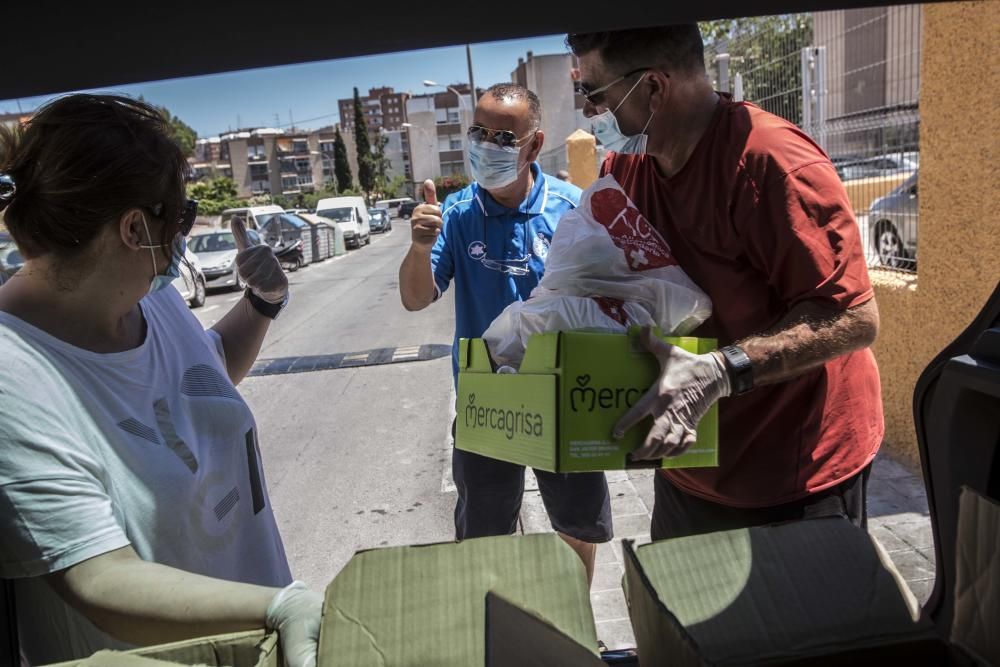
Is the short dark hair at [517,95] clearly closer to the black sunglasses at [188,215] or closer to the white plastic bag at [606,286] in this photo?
the white plastic bag at [606,286]

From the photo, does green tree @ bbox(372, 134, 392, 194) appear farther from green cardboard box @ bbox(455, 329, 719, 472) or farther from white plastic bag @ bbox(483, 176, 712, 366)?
green cardboard box @ bbox(455, 329, 719, 472)

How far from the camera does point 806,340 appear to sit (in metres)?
1.54

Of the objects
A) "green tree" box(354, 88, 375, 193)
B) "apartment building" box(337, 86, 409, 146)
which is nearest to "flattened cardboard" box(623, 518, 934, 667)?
"green tree" box(354, 88, 375, 193)

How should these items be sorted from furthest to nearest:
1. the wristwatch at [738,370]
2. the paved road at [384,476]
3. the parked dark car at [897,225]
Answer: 1. the parked dark car at [897,225]
2. the paved road at [384,476]
3. the wristwatch at [738,370]

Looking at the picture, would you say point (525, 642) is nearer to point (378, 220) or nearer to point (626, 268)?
point (626, 268)

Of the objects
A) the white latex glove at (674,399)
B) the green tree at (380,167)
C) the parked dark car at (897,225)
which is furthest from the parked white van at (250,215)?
the green tree at (380,167)

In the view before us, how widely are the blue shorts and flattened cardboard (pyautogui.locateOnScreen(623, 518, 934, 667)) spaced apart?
6.13ft

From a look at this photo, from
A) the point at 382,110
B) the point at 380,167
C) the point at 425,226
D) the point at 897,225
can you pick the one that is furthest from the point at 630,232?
the point at 382,110

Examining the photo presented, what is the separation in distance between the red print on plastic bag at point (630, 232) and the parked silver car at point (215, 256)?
61.6 feet

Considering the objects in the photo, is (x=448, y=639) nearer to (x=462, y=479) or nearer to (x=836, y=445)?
(x=836, y=445)

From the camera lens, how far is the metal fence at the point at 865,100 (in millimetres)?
4488

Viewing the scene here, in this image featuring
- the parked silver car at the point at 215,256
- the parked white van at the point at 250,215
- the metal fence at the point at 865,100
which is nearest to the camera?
the parked white van at the point at 250,215

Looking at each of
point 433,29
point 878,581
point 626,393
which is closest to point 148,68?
point 433,29

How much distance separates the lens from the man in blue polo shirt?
2.93 meters
